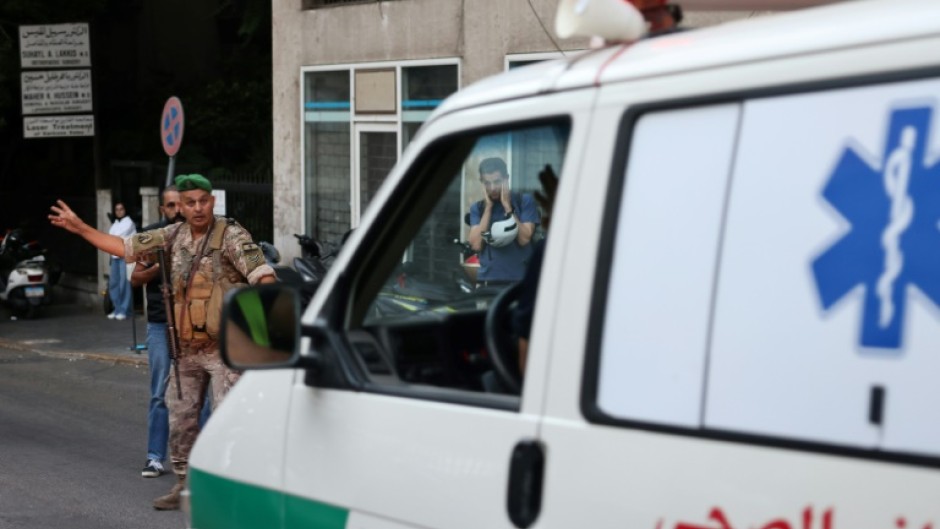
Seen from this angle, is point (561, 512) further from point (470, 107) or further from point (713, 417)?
point (470, 107)

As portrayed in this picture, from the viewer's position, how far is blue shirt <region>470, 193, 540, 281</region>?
3700 mm

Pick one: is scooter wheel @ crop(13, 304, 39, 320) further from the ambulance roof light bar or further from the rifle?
the ambulance roof light bar

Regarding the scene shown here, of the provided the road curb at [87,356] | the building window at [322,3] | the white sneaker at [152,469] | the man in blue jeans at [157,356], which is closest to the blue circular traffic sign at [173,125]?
the road curb at [87,356]

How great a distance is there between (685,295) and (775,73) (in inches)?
16.5

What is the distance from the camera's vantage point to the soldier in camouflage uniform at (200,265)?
25.6 ft

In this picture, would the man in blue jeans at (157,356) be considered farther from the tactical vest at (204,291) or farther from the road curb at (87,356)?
the road curb at (87,356)

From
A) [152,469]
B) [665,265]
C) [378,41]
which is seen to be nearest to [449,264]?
[665,265]

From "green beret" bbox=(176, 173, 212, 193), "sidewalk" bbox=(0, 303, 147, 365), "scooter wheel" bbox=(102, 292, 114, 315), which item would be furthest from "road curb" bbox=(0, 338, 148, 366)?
"green beret" bbox=(176, 173, 212, 193)

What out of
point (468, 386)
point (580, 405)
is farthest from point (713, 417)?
point (468, 386)

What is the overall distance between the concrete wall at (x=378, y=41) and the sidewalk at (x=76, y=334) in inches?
99.8

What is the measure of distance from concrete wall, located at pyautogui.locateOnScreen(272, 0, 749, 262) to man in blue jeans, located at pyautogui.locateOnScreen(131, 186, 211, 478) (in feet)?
20.2

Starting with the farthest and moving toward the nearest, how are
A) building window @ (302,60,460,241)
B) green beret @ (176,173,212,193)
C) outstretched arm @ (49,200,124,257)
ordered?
building window @ (302,60,460,241)
green beret @ (176,173,212,193)
outstretched arm @ (49,200,124,257)

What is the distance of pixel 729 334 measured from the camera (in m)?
2.54

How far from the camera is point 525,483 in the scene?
9.39 ft
